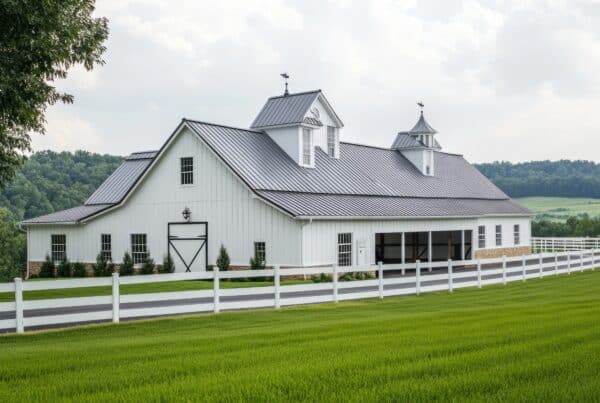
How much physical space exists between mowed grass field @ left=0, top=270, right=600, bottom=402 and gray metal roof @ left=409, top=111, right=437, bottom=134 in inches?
1361

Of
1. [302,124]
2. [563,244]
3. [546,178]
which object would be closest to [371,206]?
[302,124]

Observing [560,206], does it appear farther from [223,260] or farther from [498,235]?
[223,260]

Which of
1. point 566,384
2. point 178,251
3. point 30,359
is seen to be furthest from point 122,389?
point 178,251

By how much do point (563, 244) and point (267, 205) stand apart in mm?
36545

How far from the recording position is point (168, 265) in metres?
35.4

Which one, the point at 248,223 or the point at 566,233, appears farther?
the point at 566,233

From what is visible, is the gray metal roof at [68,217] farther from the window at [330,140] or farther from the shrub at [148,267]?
the window at [330,140]

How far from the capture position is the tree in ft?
59.3

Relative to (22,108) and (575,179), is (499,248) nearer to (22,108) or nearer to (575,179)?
(22,108)

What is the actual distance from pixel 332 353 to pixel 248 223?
22.2 m

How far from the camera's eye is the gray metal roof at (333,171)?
34.9m

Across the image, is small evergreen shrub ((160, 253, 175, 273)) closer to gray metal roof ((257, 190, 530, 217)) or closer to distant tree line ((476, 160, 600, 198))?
gray metal roof ((257, 190, 530, 217))

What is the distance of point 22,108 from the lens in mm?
18781

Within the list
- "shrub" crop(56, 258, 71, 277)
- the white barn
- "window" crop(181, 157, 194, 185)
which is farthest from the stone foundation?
"shrub" crop(56, 258, 71, 277)
